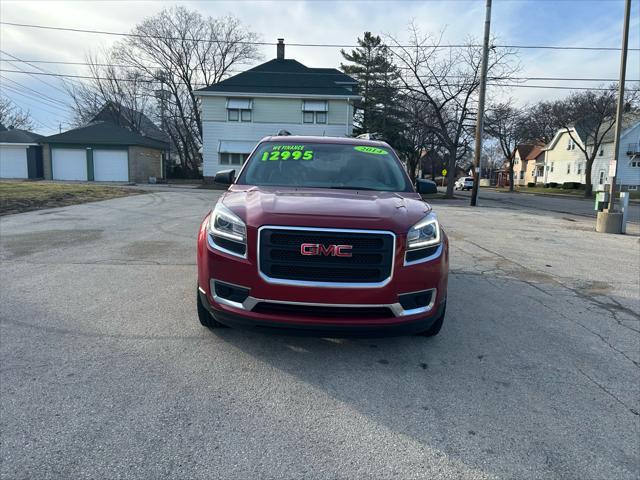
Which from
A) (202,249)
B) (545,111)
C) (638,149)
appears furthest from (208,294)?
(638,149)

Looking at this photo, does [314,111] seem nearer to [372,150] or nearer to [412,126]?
[412,126]

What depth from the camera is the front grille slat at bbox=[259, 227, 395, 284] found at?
3.30 meters

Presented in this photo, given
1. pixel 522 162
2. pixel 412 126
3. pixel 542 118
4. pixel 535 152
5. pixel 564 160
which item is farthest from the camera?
pixel 522 162

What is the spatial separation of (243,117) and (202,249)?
100 ft

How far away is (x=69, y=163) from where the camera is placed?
114 ft

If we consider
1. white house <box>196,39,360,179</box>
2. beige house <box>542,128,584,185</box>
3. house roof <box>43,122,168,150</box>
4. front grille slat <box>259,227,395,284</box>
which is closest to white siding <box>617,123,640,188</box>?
beige house <box>542,128,584,185</box>

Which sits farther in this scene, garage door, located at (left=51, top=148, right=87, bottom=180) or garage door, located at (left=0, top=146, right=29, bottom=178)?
garage door, located at (left=0, top=146, right=29, bottom=178)

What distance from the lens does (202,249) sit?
3615mm

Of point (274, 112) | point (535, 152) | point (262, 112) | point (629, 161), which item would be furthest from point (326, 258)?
point (535, 152)

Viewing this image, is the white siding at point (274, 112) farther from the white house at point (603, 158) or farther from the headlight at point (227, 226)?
the headlight at point (227, 226)

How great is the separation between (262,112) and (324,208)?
30.4 m

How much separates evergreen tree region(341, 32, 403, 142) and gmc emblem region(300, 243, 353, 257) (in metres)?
26.6

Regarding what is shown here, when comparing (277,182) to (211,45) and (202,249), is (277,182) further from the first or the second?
(211,45)

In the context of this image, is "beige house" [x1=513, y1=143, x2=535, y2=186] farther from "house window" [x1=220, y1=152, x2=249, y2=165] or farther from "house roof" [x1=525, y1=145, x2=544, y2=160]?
"house window" [x1=220, y1=152, x2=249, y2=165]
